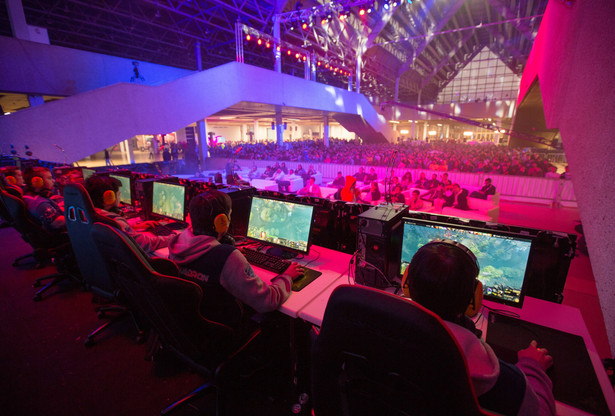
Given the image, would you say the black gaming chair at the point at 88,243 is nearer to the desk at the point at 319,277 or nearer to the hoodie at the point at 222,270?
the desk at the point at 319,277

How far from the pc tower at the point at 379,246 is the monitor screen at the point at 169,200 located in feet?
7.47

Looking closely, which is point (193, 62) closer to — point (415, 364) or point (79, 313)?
point (79, 313)

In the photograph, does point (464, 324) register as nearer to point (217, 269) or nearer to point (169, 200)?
point (217, 269)

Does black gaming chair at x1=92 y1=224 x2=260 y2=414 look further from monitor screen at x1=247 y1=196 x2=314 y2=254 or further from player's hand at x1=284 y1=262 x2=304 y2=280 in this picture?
monitor screen at x1=247 y1=196 x2=314 y2=254

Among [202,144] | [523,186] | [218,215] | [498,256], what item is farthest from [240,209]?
[202,144]

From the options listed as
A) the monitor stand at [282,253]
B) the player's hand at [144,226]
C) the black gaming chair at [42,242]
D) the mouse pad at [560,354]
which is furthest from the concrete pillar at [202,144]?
the mouse pad at [560,354]

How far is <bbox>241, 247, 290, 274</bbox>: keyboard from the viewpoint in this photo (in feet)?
7.21

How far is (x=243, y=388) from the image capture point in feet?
7.16

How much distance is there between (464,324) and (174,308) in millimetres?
1330

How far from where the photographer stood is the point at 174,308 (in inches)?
56.1

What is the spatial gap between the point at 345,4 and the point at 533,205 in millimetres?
10669

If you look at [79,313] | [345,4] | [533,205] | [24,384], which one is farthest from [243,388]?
[345,4]

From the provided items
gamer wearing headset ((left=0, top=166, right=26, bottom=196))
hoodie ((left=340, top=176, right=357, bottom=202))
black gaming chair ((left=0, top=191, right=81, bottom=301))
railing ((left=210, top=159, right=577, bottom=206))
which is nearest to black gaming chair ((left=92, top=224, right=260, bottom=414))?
black gaming chair ((left=0, top=191, right=81, bottom=301))

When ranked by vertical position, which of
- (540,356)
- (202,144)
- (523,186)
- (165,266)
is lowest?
(523,186)
